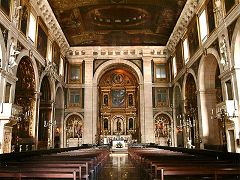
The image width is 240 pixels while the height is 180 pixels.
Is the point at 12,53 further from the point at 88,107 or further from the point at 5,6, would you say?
the point at 88,107

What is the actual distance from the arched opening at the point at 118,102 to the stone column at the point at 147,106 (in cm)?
431

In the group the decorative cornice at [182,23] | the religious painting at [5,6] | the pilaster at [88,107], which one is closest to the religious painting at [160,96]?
the decorative cornice at [182,23]

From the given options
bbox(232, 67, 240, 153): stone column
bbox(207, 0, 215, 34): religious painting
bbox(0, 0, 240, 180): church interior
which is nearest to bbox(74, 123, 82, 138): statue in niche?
bbox(0, 0, 240, 180): church interior

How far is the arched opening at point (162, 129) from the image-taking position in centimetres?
2773

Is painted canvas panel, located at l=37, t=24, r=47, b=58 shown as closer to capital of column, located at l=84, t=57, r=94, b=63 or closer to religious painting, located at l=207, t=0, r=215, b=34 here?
capital of column, located at l=84, t=57, r=94, b=63

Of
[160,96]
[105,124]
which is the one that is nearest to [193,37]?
[160,96]

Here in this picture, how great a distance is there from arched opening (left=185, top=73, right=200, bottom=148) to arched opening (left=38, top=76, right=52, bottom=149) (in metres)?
11.5

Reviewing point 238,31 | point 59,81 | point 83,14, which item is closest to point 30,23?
point 83,14

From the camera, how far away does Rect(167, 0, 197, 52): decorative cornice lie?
18781 millimetres

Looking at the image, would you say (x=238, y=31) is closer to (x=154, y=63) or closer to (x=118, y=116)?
(x=154, y=63)

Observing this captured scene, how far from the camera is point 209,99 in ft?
58.3

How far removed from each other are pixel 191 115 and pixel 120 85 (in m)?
14.6

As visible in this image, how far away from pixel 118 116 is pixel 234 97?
21.7 m

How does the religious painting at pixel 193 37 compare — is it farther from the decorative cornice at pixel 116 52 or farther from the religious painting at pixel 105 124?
the religious painting at pixel 105 124
